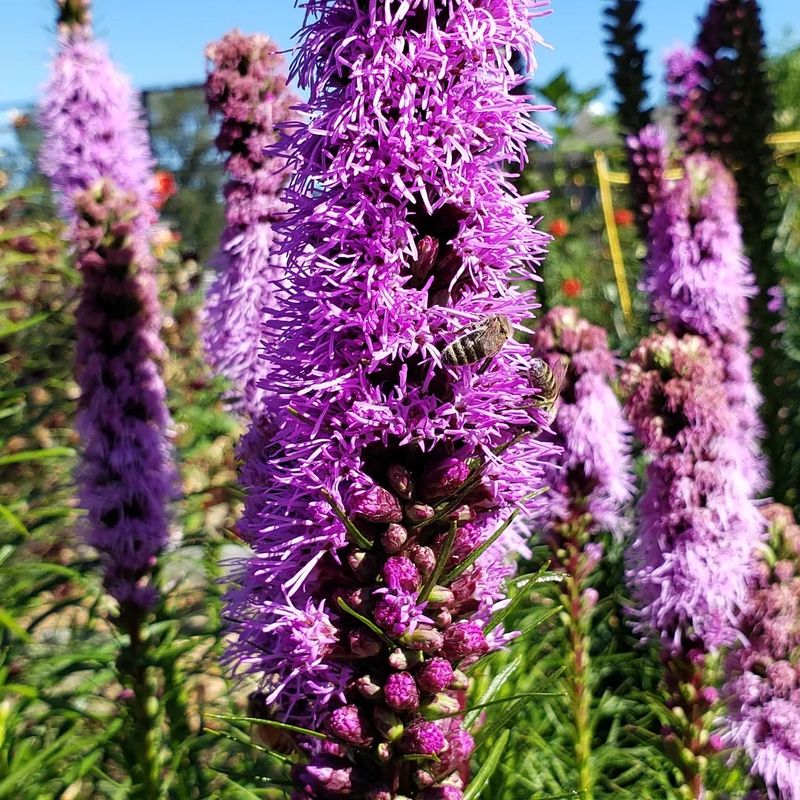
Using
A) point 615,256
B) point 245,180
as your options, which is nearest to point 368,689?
point 245,180

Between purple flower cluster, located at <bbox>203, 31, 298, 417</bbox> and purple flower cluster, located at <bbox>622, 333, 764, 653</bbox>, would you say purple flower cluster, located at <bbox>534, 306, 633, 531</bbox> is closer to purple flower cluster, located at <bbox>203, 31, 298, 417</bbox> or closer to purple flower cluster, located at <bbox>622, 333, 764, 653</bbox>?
purple flower cluster, located at <bbox>622, 333, 764, 653</bbox>

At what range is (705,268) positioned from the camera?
107 inches

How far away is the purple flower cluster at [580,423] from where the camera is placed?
225cm

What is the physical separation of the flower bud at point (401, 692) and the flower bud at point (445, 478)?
0.89 feet

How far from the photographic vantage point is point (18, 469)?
5035 mm

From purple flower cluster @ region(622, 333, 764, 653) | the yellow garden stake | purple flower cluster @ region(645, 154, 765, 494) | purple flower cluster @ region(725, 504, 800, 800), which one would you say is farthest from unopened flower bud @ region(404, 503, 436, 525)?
the yellow garden stake

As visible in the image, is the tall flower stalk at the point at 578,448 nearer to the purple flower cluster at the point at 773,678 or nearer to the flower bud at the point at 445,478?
the purple flower cluster at the point at 773,678

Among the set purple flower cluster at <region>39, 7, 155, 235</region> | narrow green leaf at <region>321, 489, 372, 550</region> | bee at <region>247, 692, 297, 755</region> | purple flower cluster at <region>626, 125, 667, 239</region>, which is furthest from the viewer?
purple flower cluster at <region>39, 7, 155, 235</region>

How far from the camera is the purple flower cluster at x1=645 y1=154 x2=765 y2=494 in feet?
8.82

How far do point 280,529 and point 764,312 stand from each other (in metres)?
2.70

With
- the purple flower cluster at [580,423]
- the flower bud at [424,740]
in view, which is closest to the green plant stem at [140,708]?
the purple flower cluster at [580,423]

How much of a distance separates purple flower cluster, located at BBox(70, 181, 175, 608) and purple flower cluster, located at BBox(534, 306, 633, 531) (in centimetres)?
123

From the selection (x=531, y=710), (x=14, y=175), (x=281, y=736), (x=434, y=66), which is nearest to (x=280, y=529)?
(x=281, y=736)

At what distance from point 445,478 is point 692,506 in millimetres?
923
